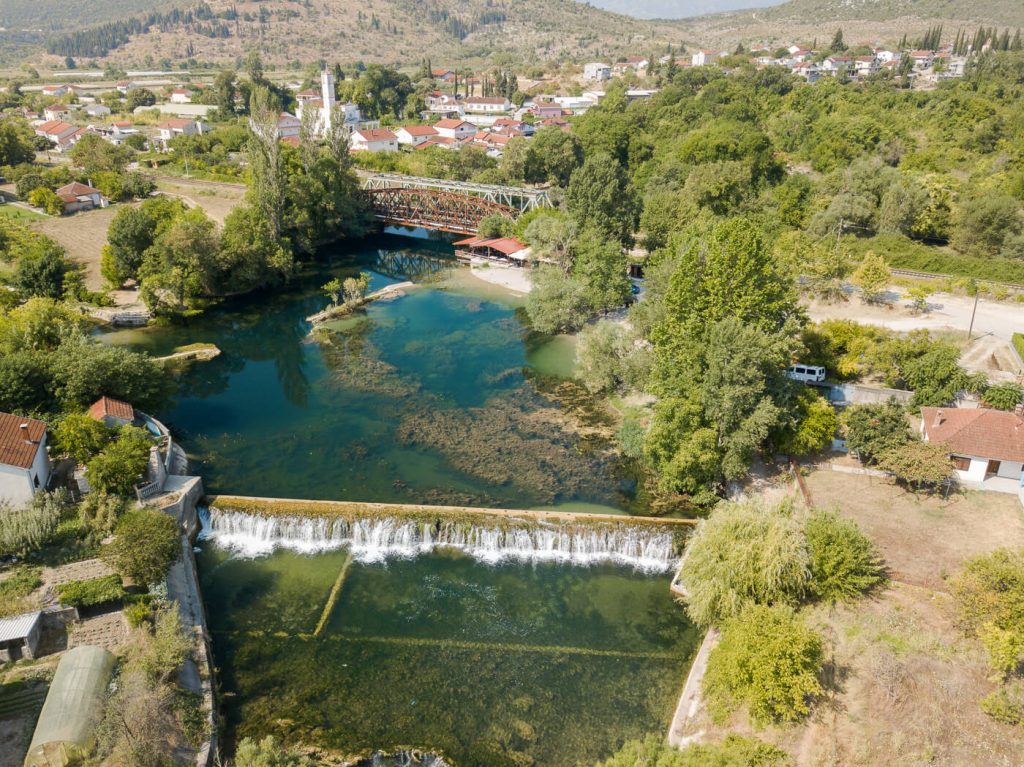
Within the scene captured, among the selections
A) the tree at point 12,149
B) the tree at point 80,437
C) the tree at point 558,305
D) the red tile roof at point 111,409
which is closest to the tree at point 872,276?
the tree at point 558,305

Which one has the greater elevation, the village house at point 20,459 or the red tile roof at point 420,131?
the red tile roof at point 420,131

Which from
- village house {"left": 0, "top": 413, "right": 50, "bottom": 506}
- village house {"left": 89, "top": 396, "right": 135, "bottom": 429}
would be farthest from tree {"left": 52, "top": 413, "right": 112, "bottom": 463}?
village house {"left": 89, "top": 396, "right": 135, "bottom": 429}

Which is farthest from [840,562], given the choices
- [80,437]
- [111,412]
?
[111,412]

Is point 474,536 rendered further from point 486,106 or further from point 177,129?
point 486,106

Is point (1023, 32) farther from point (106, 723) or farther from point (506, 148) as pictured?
point (106, 723)

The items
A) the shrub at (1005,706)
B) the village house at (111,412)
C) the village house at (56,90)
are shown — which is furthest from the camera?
the village house at (56,90)

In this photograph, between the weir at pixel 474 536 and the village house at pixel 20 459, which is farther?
the weir at pixel 474 536

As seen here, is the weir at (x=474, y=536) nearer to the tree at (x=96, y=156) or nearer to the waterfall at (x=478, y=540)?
the waterfall at (x=478, y=540)

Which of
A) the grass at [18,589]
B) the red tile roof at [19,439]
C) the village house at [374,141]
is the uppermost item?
the village house at [374,141]
